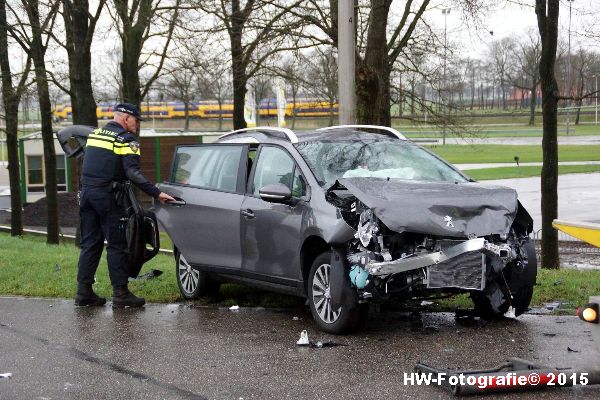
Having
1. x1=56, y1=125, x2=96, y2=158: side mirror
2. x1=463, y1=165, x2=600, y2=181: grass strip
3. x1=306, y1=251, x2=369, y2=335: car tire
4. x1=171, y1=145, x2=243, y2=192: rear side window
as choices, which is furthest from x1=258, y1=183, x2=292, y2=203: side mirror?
x1=463, y1=165, x2=600, y2=181: grass strip

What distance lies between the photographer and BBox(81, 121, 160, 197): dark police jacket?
351 inches

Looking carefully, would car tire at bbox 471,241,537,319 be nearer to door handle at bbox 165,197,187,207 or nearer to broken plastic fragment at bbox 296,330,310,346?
broken plastic fragment at bbox 296,330,310,346

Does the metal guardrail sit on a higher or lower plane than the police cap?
lower

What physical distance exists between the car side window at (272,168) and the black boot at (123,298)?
1.70 meters

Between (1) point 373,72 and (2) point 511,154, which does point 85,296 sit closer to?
(1) point 373,72

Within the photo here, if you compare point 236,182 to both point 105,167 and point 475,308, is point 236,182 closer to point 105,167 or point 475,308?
point 105,167

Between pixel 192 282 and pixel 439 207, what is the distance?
3.51 meters

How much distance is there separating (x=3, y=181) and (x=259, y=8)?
106 ft

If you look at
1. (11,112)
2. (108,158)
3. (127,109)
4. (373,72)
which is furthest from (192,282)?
(11,112)

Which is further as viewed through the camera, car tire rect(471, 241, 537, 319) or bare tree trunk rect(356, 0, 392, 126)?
bare tree trunk rect(356, 0, 392, 126)

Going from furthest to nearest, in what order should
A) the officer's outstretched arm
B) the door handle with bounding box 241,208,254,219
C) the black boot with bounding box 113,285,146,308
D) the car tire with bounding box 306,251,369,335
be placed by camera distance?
the black boot with bounding box 113,285,146,308 < the officer's outstretched arm < the door handle with bounding box 241,208,254,219 < the car tire with bounding box 306,251,369,335

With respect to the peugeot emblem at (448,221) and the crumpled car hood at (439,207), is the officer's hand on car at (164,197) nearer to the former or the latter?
the crumpled car hood at (439,207)

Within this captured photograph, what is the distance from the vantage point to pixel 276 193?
7938 millimetres

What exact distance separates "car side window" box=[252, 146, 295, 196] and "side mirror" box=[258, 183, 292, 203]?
0.77 ft
